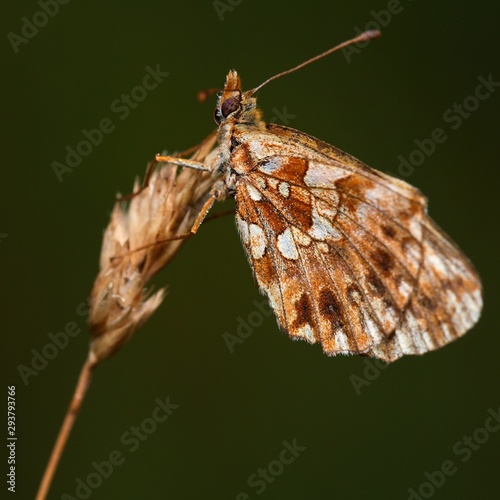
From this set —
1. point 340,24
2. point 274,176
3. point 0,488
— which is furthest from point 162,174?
point 340,24

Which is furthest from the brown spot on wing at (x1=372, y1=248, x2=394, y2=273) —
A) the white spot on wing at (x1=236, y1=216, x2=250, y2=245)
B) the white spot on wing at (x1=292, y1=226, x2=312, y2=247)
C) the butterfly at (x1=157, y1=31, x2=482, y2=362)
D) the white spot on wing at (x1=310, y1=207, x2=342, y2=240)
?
the white spot on wing at (x1=236, y1=216, x2=250, y2=245)

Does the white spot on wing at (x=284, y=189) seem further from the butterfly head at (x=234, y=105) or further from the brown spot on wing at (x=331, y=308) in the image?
the brown spot on wing at (x=331, y=308)

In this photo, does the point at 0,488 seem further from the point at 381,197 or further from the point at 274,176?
the point at 381,197

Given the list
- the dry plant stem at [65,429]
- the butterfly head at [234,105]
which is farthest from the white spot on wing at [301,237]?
the dry plant stem at [65,429]

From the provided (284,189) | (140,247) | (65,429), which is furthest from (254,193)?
(65,429)

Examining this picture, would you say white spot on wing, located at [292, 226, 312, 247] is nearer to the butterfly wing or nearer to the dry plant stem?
the butterfly wing

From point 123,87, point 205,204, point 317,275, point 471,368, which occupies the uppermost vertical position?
point 123,87
